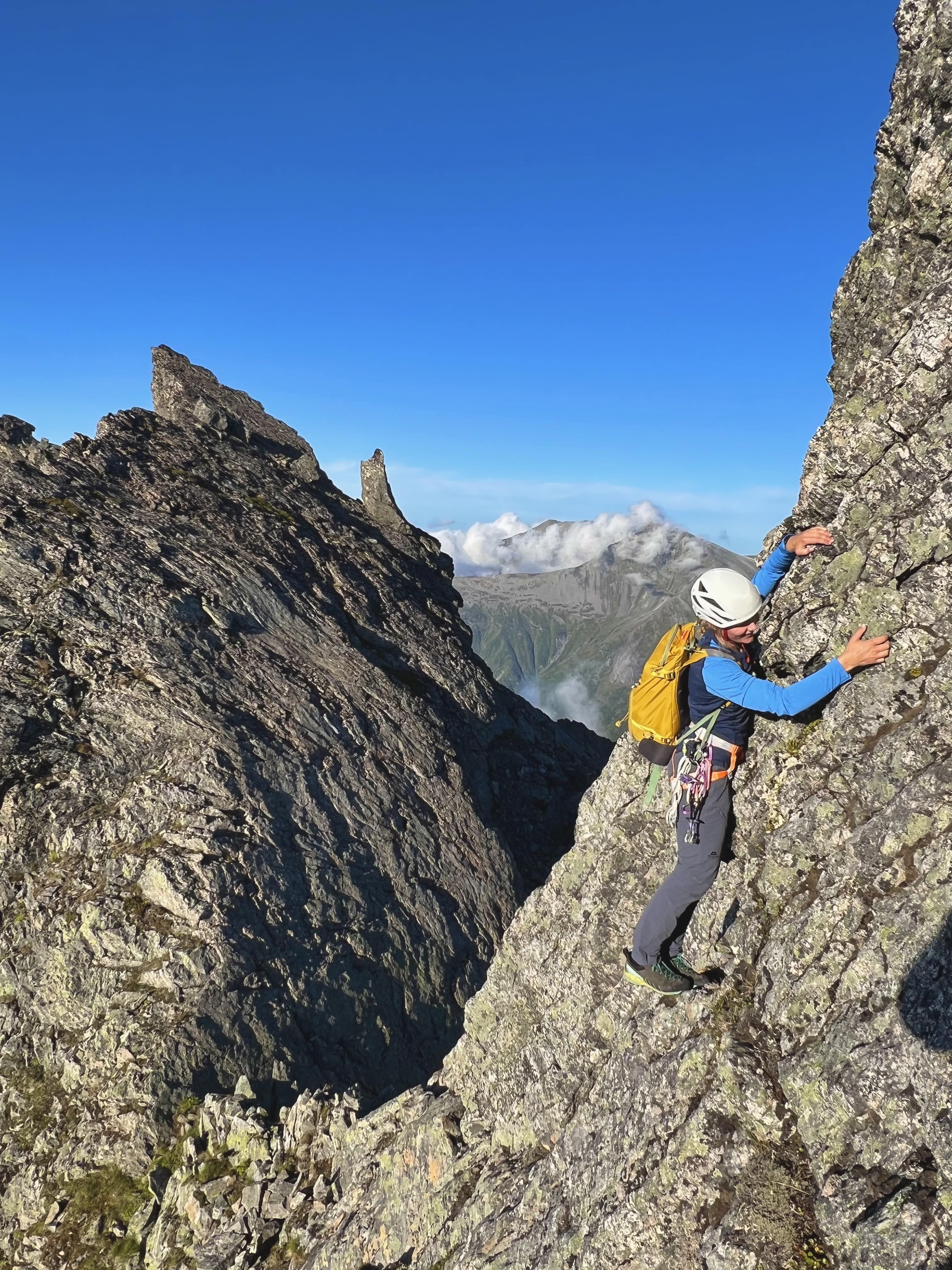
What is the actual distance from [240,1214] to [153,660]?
800 inches

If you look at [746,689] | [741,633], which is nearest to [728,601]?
[741,633]

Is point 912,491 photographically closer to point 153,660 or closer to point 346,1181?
point 346,1181

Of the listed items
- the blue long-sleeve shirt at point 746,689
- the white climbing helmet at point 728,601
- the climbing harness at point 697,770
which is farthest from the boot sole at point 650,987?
the white climbing helmet at point 728,601

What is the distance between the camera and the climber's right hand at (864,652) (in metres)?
11.6

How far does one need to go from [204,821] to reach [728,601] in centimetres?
2276

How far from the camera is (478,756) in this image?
45.4 m

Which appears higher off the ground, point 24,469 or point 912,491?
point 24,469

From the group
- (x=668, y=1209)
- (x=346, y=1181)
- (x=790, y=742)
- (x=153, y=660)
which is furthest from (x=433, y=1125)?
(x=153, y=660)

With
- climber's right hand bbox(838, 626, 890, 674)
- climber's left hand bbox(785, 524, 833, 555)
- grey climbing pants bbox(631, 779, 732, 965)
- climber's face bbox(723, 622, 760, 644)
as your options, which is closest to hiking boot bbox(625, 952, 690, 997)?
grey climbing pants bbox(631, 779, 732, 965)

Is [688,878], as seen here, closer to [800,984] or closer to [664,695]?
[800,984]

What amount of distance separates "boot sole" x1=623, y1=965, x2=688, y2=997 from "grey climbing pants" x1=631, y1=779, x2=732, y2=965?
23 cm

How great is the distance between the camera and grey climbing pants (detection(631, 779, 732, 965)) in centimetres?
1316

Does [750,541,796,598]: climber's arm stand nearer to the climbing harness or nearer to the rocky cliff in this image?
the rocky cliff

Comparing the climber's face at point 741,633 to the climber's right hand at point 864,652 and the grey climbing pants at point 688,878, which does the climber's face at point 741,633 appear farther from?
the grey climbing pants at point 688,878
